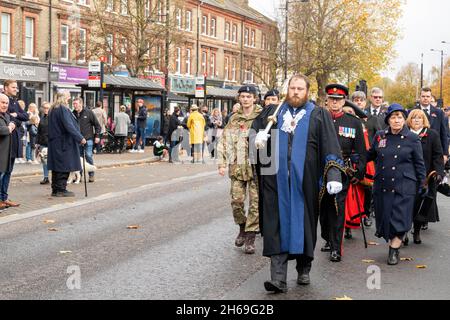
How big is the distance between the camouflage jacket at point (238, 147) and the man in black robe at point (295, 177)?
183 centimetres

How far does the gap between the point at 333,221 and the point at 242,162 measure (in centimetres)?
133

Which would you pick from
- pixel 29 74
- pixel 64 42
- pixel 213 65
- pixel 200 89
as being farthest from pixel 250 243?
pixel 213 65

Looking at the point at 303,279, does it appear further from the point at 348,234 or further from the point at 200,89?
the point at 200,89

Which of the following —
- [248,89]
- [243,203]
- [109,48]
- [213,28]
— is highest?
[213,28]

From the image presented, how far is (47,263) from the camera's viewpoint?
25.4 feet

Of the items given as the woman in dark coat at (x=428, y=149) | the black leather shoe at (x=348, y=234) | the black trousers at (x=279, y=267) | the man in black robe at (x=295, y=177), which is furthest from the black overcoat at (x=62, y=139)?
the black trousers at (x=279, y=267)

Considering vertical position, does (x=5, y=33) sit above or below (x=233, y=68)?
below

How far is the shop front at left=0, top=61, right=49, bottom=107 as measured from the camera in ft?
118

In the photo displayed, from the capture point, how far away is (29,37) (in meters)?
38.7

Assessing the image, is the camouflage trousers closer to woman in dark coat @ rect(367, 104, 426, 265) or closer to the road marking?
woman in dark coat @ rect(367, 104, 426, 265)
